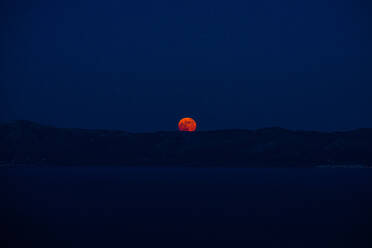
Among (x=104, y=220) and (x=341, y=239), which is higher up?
(x=104, y=220)

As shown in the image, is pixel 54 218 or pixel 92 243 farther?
pixel 54 218

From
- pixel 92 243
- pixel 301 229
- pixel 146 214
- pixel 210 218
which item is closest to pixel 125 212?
pixel 146 214

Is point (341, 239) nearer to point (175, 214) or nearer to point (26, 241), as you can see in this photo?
point (175, 214)

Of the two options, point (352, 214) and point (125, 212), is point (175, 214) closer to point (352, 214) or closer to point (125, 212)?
point (125, 212)

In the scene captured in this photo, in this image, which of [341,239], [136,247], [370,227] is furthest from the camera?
[370,227]

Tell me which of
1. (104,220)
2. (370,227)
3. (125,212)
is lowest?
(370,227)

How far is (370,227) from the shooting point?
36.8 m

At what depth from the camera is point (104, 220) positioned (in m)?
42.2

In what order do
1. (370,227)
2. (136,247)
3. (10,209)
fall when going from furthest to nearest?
(10,209) → (370,227) → (136,247)

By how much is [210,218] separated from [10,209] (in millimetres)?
24426

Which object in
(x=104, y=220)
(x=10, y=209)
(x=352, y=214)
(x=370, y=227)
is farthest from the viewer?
(x=10, y=209)

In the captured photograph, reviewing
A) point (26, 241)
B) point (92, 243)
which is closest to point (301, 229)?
point (92, 243)

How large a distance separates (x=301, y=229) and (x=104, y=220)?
756 inches

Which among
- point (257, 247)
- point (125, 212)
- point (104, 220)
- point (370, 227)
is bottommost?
point (257, 247)
